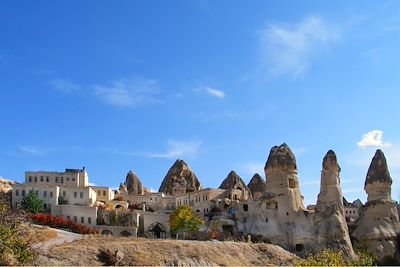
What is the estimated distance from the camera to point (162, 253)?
55.0m

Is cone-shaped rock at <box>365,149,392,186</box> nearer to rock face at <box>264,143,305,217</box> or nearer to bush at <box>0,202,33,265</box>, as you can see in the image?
rock face at <box>264,143,305,217</box>

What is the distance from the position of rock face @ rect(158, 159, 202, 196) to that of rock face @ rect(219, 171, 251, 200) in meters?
6.61

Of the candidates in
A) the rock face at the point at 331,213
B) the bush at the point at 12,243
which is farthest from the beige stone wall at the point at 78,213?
the bush at the point at 12,243

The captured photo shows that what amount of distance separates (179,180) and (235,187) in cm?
1565

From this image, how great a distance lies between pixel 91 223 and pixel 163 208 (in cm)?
2102

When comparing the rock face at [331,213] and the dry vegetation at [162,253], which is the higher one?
the rock face at [331,213]

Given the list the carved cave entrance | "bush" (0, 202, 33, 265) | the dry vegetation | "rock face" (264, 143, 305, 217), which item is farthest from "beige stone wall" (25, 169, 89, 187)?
"bush" (0, 202, 33, 265)

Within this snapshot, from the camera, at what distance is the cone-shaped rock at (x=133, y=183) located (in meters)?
114

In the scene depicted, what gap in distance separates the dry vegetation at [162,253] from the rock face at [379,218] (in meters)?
21.7

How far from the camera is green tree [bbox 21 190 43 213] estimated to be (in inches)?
3108

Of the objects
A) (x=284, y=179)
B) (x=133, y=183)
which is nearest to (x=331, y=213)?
(x=284, y=179)

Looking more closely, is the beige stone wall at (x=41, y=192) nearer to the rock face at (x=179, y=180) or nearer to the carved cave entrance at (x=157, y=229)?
the carved cave entrance at (x=157, y=229)

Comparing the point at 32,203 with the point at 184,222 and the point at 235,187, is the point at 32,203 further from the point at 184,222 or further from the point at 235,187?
the point at 235,187

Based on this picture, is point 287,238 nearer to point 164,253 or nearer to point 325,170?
point 325,170
